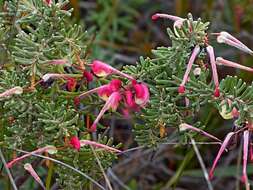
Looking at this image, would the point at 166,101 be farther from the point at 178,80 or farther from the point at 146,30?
the point at 146,30

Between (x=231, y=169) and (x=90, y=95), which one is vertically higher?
(x=90, y=95)

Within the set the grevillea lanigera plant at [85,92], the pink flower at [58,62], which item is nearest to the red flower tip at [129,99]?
the grevillea lanigera plant at [85,92]

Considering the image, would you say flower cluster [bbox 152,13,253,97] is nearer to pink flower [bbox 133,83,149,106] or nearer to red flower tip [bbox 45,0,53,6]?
pink flower [bbox 133,83,149,106]

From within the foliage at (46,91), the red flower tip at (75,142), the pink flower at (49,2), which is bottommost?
the red flower tip at (75,142)

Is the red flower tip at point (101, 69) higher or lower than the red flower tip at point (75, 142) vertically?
higher

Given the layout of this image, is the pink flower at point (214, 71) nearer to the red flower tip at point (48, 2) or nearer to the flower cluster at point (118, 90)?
the flower cluster at point (118, 90)

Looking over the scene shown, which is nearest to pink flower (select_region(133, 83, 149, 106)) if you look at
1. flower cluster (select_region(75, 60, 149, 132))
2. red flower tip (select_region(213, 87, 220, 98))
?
flower cluster (select_region(75, 60, 149, 132))

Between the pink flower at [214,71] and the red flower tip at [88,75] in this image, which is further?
the red flower tip at [88,75]

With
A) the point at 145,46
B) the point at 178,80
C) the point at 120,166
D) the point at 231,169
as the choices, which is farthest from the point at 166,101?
the point at 145,46

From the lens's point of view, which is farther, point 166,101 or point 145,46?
point 145,46
